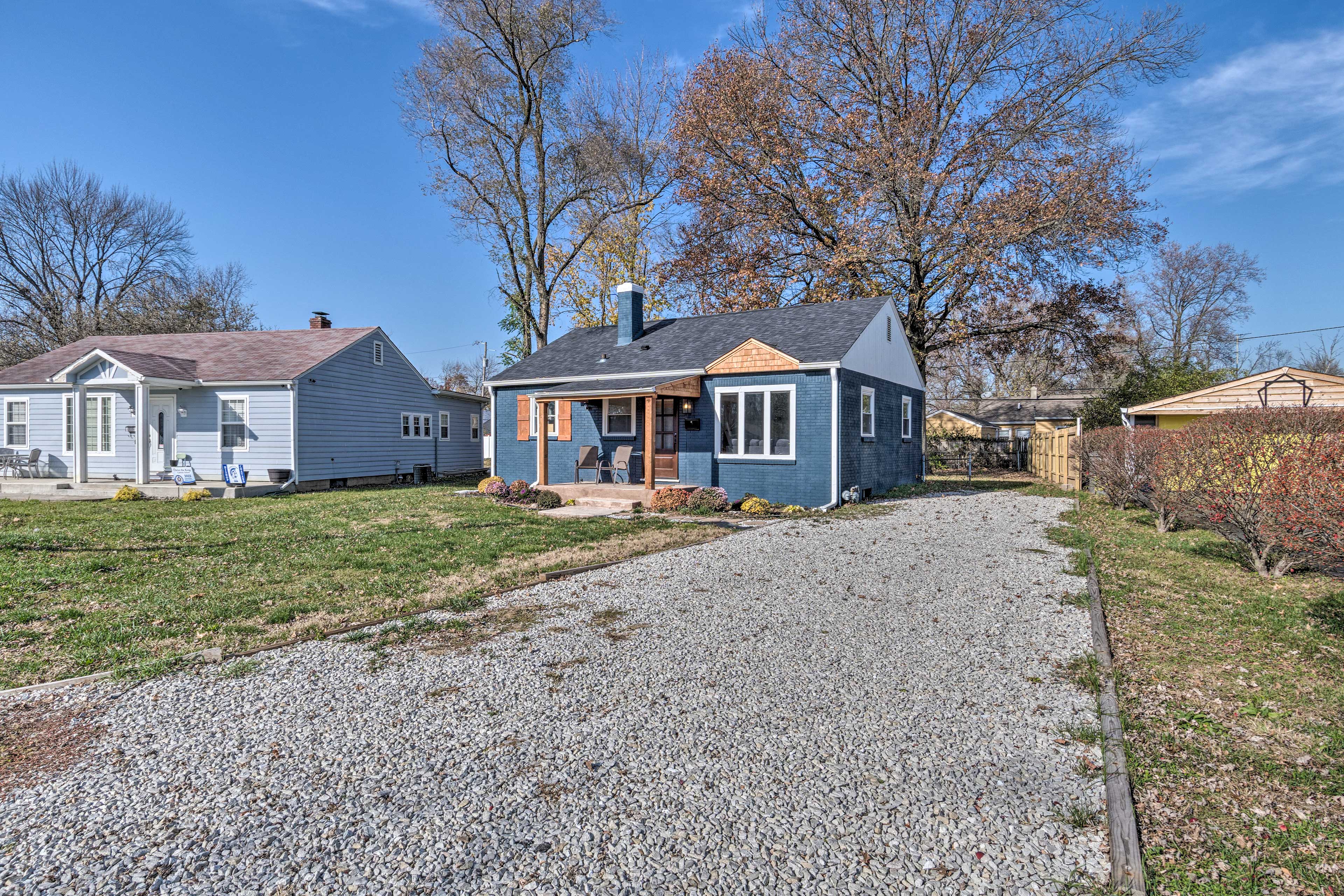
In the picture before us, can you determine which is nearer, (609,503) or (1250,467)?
(1250,467)

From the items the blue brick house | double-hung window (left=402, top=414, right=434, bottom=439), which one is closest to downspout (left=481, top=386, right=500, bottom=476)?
the blue brick house

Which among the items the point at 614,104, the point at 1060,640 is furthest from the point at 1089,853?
the point at 614,104

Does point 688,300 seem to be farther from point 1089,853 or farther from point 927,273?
point 1089,853

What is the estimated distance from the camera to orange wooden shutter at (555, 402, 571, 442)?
658 inches

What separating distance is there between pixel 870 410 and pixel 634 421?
549 centimetres

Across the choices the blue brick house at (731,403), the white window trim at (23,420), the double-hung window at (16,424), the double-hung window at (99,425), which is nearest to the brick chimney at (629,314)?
the blue brick house at (731,403)

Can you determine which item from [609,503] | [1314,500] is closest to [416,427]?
[609,503]

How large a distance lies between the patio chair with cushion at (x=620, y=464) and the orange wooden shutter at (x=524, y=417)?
2.66m

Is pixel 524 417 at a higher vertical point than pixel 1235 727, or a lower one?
higher

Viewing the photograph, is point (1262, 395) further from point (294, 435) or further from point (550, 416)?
point (294, 435)

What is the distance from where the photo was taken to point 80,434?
17.5 meters

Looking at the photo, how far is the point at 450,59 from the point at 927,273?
17.5 m

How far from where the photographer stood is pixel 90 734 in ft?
11.6

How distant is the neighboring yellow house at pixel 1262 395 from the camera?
15344 mm
